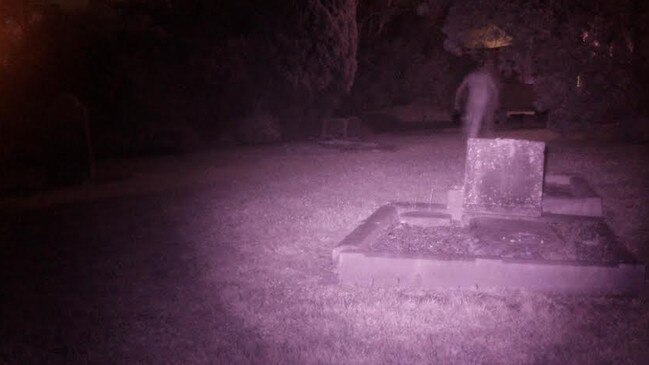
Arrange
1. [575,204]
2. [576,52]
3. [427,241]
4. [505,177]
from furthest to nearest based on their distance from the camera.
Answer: [576,52], [575,204], [505,177], [427,241]

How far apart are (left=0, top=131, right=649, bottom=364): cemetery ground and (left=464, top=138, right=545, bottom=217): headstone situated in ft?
4.82

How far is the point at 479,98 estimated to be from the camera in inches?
1027

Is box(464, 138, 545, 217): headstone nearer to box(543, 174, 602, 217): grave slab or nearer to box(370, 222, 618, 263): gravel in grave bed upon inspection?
box(370, 222, 618, 263): gravel in grave bed

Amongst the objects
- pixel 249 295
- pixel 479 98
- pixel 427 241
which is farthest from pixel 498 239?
pixel 479 98

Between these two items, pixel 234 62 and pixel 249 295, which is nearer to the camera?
pixel 249 295

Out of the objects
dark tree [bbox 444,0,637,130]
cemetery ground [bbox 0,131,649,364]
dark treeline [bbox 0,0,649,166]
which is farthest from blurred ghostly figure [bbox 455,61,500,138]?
cemetery ground [bbox 0,131,649,364]

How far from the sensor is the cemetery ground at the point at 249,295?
5.18 metres

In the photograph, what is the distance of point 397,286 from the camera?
6.64 m

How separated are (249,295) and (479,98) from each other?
21590 mm

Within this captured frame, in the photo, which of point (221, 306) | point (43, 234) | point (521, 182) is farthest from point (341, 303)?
point (43, 234)

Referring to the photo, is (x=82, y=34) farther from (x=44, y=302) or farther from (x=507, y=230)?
(x=507, y=230)

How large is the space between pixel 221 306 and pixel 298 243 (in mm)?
2424

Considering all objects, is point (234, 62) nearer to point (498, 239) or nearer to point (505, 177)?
point (505, 177)

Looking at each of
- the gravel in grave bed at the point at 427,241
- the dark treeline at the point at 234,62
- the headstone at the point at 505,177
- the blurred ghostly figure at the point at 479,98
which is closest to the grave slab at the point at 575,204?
the headstone at the point at 505,177
